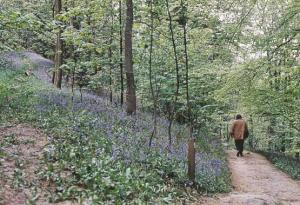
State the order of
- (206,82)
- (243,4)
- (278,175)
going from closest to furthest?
(243,4) < (278,175) < (206,82)

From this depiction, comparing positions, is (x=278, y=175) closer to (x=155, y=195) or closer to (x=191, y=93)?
(x=191, y=93)

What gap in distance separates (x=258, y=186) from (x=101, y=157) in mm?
6239

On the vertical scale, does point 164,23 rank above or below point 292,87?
above

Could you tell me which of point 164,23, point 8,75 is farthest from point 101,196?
point 8,75

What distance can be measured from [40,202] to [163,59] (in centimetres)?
1227

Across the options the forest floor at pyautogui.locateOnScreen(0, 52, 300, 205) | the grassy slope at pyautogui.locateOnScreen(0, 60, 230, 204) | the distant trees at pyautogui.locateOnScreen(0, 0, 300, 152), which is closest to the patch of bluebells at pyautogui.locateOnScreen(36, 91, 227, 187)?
the grassy slope at pyautogui.locateOnScreen(0, 60, 230, 204)

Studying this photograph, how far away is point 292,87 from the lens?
11.1m

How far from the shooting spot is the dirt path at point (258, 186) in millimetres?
9250

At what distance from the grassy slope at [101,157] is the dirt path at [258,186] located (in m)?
0.67

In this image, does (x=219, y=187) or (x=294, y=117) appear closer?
(x=219, y=187)

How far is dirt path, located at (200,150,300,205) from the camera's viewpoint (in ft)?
30.3

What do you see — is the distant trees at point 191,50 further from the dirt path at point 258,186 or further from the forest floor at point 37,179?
the forest floor at point 37,179

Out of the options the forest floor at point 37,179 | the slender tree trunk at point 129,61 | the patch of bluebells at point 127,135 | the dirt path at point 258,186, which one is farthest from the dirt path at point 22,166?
the slender tree trunk at point 129,61

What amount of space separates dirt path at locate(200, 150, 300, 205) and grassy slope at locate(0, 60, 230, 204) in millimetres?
667
